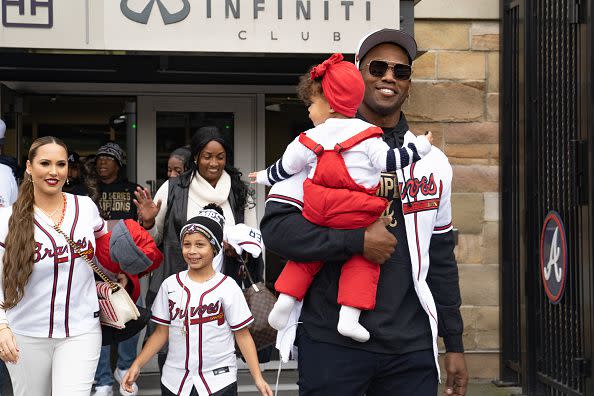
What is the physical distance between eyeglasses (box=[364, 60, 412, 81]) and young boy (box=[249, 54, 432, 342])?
0.69 ft

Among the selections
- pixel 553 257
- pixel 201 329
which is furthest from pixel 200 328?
pixel 553 257

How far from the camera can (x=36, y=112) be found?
8500 mm

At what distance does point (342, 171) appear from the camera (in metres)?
3.20

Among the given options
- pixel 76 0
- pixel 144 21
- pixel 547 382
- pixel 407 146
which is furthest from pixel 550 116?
pixel 407 146

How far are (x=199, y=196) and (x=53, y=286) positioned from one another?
2053 millimetres

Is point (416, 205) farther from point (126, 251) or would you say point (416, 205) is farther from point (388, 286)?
point (126, 251)

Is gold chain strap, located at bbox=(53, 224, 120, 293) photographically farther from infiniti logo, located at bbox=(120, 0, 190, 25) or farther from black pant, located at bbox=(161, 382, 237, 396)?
infiniti logo, located at bbox=(120, 0, 190, 25)

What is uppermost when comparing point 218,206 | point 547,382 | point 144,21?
point 144,21

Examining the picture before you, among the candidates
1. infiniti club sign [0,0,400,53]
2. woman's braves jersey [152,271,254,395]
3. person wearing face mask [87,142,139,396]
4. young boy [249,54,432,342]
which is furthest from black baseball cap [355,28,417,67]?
person wearing face mask [87,142,139,396]

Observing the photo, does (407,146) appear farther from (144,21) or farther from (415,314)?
(144,21)

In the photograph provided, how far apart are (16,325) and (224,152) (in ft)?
7.67


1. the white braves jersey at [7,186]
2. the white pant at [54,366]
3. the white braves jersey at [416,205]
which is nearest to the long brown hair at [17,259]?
the white pant at [54,366]

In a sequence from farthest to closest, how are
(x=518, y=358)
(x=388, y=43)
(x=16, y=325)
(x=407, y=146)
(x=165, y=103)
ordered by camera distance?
(x=165, y=103) < (x=518, y=358) < (x=16, y=325) < (x=388, y=43) < (x=407, y=146)

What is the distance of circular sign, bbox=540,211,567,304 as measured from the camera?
21.4ft
